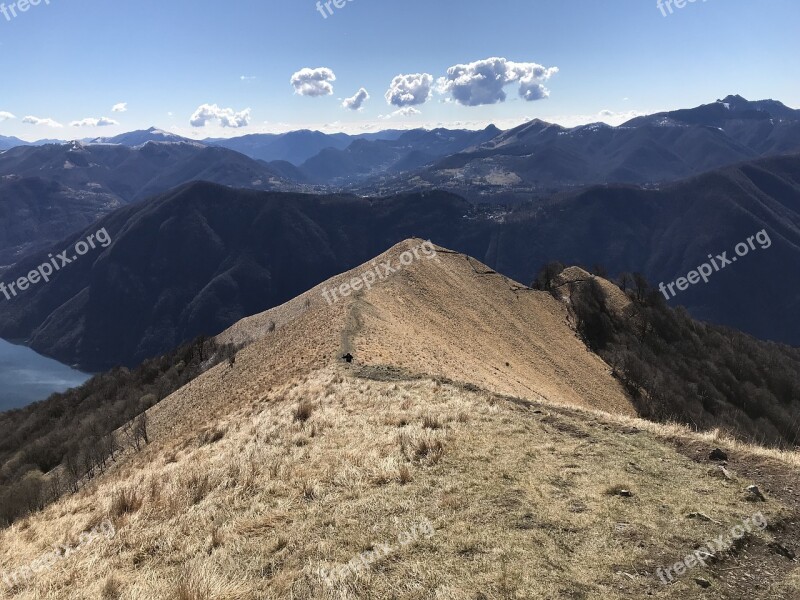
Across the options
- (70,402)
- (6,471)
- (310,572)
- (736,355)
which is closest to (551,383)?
(310,572)

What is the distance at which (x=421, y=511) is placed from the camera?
406 inches

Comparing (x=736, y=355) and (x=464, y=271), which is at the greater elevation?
(x=464, y=271)

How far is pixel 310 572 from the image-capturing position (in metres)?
8.08

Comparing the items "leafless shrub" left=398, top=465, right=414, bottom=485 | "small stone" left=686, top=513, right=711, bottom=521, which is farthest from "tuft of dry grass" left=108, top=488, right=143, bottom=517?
"small stone" left=686, top=513, right=711, bottom=521

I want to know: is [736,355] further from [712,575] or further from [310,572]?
[310,572]

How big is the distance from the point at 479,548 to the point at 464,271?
5688 cm

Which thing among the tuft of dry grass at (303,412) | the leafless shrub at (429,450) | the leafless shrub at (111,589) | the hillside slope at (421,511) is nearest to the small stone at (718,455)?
the hillside slope at (421,511)

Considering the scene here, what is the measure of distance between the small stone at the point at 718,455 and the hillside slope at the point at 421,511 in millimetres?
460

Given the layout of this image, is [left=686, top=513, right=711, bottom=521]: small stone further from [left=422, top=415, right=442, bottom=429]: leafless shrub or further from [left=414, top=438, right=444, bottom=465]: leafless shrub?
[left=422, top=415, right=442, bottom=429]: leafless shrub

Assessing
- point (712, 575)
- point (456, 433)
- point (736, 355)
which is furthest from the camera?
point (736, 355)

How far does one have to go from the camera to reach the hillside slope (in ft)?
25.7

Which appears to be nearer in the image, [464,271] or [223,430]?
[223,430]

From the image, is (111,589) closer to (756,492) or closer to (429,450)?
(429,450)

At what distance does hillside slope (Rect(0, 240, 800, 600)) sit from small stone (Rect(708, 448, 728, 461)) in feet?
1.51
